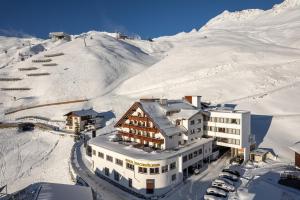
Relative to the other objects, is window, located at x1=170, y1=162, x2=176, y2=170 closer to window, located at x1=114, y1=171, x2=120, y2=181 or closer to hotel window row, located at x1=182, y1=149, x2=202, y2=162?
hotel window row, located at x1=182, y1=149, x2=202, y2=162

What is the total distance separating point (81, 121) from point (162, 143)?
3500 cm

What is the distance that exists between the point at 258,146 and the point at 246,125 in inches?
268

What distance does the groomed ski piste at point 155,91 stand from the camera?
50719 millimetres

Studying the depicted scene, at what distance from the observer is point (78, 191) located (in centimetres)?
3053

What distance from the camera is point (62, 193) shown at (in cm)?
2936

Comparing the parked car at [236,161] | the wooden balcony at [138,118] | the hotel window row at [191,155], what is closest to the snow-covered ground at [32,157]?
the wooden balcony at [138,118]

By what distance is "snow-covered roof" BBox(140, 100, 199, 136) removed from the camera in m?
45.4

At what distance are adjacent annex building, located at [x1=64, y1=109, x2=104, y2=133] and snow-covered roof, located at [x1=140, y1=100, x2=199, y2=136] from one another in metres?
30.2

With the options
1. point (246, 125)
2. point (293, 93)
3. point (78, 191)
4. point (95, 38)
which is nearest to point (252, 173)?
point (246, 125)

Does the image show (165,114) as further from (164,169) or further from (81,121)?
(81,121)

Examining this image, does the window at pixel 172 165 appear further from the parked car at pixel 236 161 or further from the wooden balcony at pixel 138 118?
the parked car at pixel 236 161

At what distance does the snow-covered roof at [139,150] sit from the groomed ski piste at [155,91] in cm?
434

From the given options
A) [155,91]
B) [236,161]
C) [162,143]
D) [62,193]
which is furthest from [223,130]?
[155,91]

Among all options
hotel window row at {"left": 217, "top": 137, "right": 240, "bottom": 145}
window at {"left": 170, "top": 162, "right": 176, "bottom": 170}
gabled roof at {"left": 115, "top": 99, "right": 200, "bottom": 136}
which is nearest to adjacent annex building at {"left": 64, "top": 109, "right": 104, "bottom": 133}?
gabled roof at {"left": 115, "top": 99, "right": 200, "bottom": 136}
